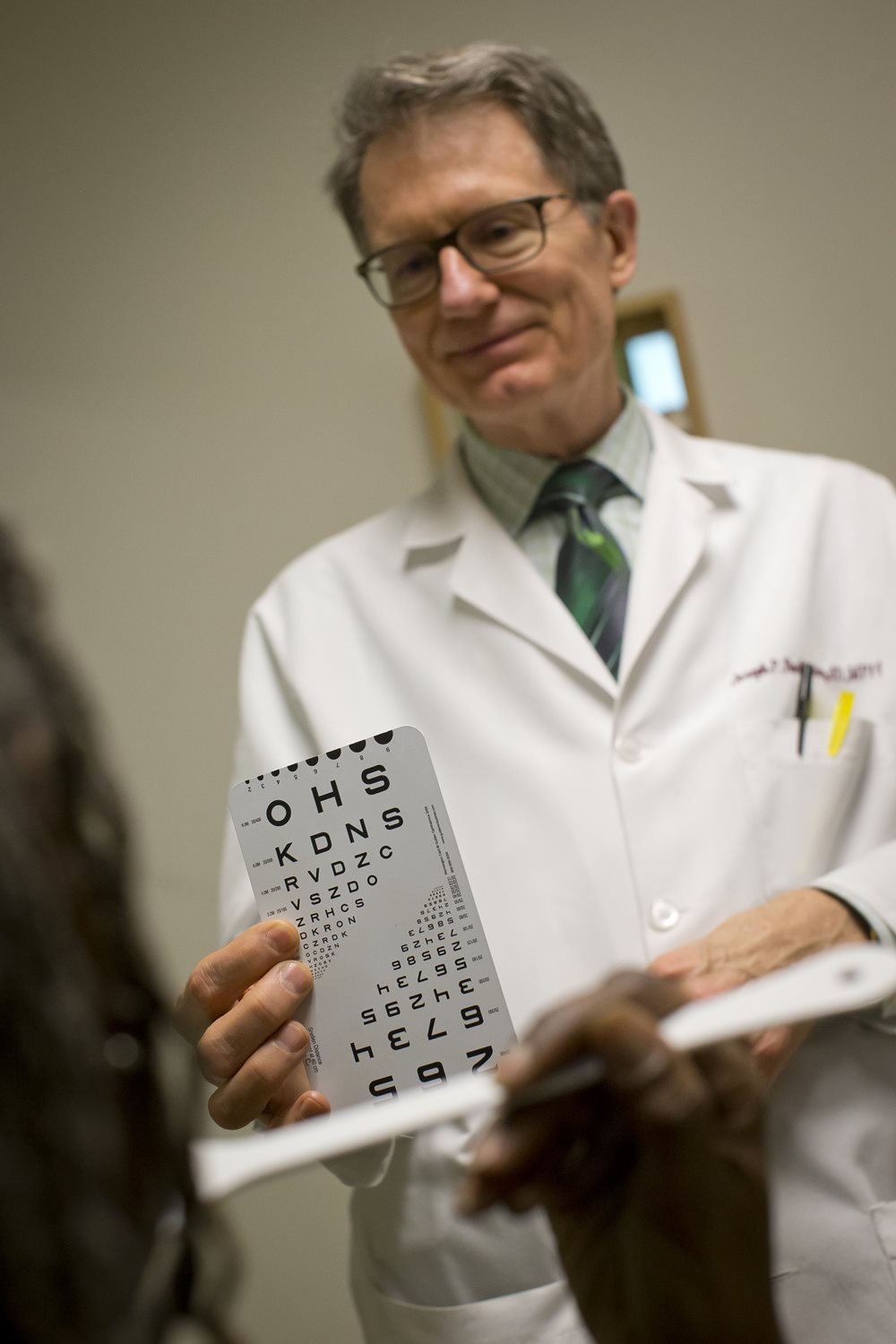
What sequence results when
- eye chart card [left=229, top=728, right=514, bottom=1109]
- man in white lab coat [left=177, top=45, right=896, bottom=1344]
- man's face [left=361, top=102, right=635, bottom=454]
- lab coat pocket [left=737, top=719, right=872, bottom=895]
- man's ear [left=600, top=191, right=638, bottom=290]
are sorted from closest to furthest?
eye chart card [left=229, top=728, right=514, bottom=1109] → man in white lab coat [left=177, top=45, right=896, bottom=1344] → lab coat pocket [left=737, top=719, right=872, bottom=895] → man's face [left=361, top=102, right=635, bottom=454] → man's ear [left=600, top=191, right=638, bottom=290]

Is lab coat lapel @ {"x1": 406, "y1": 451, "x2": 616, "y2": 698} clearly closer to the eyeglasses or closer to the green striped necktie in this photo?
the green striped necktie

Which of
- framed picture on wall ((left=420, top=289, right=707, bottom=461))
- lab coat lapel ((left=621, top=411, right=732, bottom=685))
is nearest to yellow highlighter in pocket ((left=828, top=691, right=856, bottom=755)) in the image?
lab coat lapel ((left=621, top=411, right=732, bottom=685))

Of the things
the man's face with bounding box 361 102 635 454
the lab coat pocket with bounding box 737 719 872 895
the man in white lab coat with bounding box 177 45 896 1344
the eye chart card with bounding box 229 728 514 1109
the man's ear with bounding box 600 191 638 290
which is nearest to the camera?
the eye chart card with bounding box 229 728 514 1109

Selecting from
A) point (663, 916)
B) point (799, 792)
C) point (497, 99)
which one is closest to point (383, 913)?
point (663, 916)

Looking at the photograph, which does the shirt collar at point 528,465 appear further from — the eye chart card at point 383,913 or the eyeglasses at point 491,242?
the eye chart card at point 383,913

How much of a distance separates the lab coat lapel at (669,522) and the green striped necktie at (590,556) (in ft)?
0.09

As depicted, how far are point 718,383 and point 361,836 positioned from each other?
105cm

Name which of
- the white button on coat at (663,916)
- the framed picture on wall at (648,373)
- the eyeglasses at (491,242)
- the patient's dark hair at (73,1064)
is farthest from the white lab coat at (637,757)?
the patient's dark hair at (73,1064)

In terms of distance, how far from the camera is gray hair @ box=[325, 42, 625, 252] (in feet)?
3.76

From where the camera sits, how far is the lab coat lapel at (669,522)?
108cm

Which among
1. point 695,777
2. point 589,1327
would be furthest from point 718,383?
point 589,1327

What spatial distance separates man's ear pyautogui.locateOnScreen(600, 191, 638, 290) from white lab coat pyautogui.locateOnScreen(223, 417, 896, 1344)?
0.59ft

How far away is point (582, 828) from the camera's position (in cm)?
101

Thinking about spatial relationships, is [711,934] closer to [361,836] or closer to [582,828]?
[582,828]
